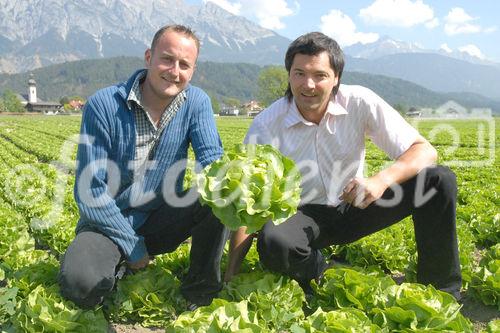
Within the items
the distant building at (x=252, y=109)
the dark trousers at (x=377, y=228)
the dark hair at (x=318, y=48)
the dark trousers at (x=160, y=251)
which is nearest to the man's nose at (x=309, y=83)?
the dark hair at (x=318, y=48)

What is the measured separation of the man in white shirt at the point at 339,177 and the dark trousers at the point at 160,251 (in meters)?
0.22

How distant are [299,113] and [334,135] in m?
0.33

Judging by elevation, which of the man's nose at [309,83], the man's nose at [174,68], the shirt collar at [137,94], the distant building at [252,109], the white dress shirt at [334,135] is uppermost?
the man's nose at [174,68]

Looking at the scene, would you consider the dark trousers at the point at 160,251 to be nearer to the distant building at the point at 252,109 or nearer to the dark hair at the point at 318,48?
the dark hair at the point at 318,48

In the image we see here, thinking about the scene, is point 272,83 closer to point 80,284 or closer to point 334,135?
point 334,135

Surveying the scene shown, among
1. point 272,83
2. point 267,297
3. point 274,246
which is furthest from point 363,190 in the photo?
point 272,83

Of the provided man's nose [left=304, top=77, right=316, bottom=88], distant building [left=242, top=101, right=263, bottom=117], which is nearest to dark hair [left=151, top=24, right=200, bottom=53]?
man's nose [left=304, top=77, right=316, bottom=88]

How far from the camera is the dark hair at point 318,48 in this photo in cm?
357

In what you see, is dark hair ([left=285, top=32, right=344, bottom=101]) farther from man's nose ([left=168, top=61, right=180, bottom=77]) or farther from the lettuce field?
the lettuce field

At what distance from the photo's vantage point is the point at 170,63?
11.5ft

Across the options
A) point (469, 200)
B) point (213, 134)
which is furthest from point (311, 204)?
point (469, 200)

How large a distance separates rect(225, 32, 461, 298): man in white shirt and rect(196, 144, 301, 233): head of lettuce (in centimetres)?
55

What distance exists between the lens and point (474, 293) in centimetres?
405

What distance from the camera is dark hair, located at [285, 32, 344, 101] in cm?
357
